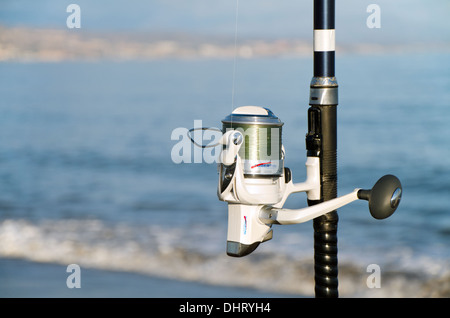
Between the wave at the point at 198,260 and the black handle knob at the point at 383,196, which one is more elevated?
the black handle knob at the point at 383,196

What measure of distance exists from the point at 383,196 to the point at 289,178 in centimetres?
42

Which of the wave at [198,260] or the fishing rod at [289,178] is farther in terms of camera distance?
the wave at [198,260]

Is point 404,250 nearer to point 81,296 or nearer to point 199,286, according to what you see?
point 199,286

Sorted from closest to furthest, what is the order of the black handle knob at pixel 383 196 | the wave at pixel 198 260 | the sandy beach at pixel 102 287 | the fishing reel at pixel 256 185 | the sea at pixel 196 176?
the fishing reel at pixel 256 185 → the black handle knob at pixel 383 196 → the sandy beach at pixel 102 287 → the wave at pixel 198 260 → the sea at pixel 196 176

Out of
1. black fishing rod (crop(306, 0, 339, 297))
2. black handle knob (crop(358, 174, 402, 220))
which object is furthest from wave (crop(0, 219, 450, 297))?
black handle knob (crop(358, 174, 402, 220))

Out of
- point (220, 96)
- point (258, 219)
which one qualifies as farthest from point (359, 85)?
point (258, 219)

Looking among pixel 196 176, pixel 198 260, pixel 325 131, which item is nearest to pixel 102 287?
pixel 198 260

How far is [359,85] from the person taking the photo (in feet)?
67.6

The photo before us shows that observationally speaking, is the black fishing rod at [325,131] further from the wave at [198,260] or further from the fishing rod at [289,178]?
the wave at [198,260]

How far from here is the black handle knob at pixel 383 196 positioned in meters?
3.65

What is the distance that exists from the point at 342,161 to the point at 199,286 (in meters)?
5.90

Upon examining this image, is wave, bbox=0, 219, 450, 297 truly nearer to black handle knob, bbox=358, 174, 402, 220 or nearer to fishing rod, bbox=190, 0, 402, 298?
fishing rod, bbox=190, 0, 402, 298

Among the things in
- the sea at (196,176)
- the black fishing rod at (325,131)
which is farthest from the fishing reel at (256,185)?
the sea at (196,176)

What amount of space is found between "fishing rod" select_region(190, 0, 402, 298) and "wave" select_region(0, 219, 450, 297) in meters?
2.34
